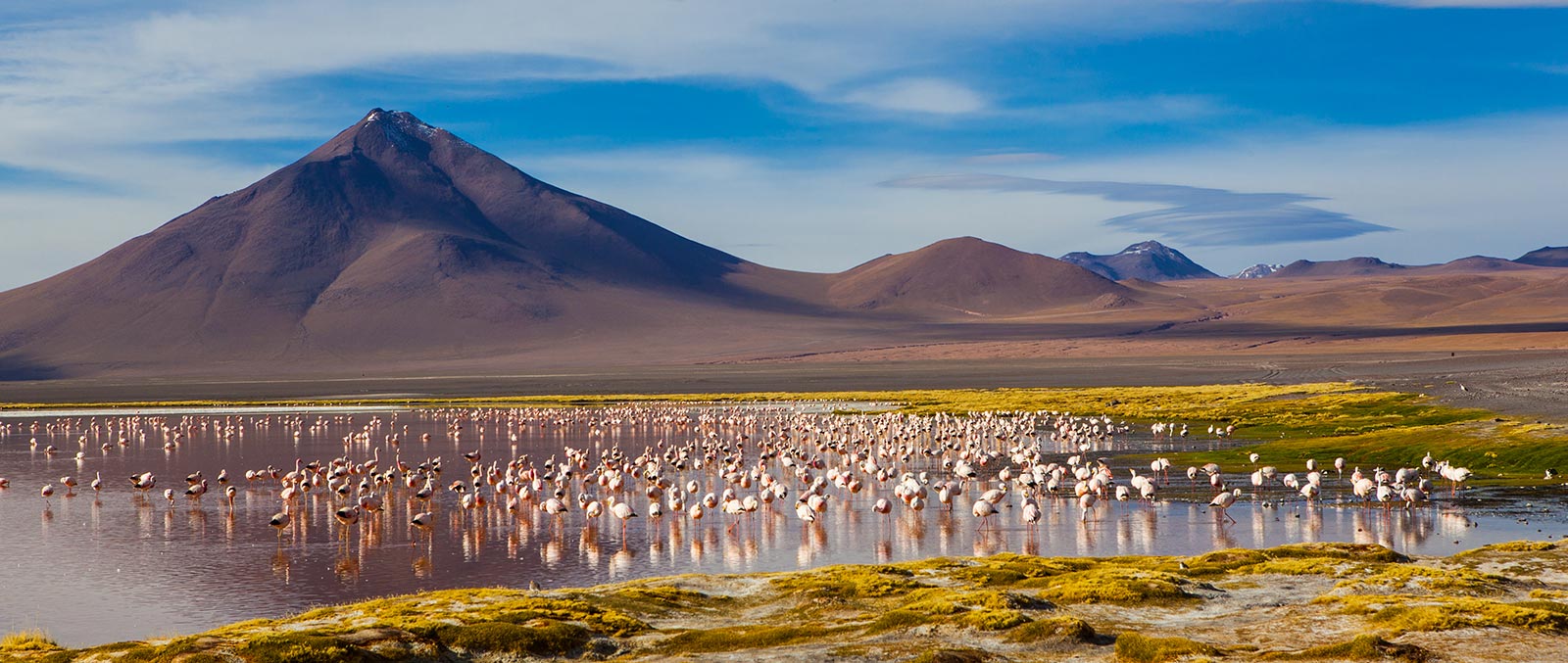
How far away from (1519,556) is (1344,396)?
1760 inches

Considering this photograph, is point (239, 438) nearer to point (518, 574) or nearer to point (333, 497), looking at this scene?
point (333, 497)

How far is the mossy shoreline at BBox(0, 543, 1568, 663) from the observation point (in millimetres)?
14789

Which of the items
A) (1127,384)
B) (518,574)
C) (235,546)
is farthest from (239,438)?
(1127,384)

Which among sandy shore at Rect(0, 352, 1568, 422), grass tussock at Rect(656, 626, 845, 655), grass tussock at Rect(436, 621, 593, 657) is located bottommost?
grass tussock at Rect(656, 626, 845, 655)

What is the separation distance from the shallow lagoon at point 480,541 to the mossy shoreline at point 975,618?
113 inches

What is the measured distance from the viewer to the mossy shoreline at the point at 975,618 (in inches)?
582

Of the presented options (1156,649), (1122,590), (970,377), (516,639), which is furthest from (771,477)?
(970,377)

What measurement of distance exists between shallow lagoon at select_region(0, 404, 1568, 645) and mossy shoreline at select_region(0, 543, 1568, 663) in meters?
2.88

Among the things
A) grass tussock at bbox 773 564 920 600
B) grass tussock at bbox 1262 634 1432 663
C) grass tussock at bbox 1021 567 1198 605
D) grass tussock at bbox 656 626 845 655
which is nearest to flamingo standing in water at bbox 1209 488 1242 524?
grass tussock at bbox 1021 567 1198 605

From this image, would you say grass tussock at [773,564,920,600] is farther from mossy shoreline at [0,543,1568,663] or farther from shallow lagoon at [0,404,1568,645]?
shallow lagoon at [0,404,1568,645]

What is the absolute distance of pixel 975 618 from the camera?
16312mm

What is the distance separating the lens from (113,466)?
44656 mm

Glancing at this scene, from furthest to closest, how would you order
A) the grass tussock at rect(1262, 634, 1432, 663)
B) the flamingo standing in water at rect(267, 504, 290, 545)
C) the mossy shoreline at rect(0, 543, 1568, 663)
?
the flamingo standing in water at rect(267, 504, 290, 545) < the mossy shoreline at rect(0, 543, 1568, 663) < the grass tussock at rect(1262, 634, 1432, 663)

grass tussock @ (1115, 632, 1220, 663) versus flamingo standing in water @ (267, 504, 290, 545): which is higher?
flamingo standing in water @ (267, 504, 290, 545)
